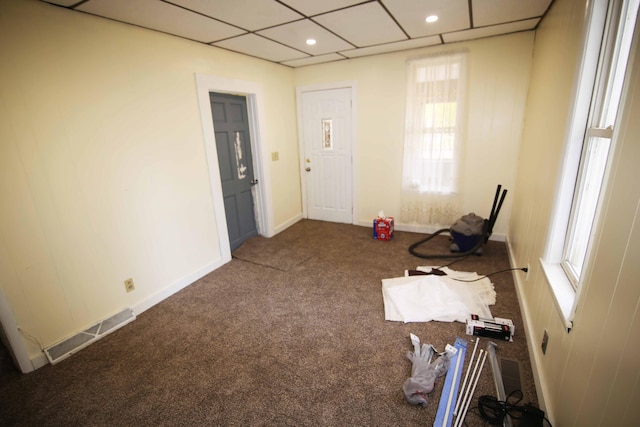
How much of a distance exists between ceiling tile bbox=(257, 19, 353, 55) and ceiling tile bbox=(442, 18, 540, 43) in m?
1.16

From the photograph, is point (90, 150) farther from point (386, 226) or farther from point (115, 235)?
point (386, 226)

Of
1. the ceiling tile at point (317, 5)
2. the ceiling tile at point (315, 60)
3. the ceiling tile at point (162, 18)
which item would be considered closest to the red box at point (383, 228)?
the ceiling tile at point (315, 60)

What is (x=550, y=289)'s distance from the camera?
167 centimetres

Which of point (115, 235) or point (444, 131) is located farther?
point (444, 131)

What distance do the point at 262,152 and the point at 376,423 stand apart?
3.28m

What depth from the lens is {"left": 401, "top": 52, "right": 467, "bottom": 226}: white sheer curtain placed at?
353 centimetres

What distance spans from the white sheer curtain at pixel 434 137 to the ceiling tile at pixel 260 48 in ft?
5.09

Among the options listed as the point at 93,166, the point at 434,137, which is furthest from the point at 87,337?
the point at 434,137

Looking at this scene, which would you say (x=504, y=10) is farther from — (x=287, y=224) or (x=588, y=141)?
(x=287, y=224)

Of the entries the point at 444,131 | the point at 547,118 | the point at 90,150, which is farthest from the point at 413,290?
the point at 90,150

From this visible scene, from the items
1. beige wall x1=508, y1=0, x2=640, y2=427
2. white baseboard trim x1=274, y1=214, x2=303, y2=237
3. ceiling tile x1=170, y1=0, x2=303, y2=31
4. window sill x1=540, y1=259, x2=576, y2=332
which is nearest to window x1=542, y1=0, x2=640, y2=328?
window sill x1=540, y1=259, x2=576, y2=332

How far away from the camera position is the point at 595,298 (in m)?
1.15

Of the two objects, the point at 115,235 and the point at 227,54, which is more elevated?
the point at 227,54

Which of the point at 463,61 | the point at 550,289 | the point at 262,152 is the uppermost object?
the point at 463,61
